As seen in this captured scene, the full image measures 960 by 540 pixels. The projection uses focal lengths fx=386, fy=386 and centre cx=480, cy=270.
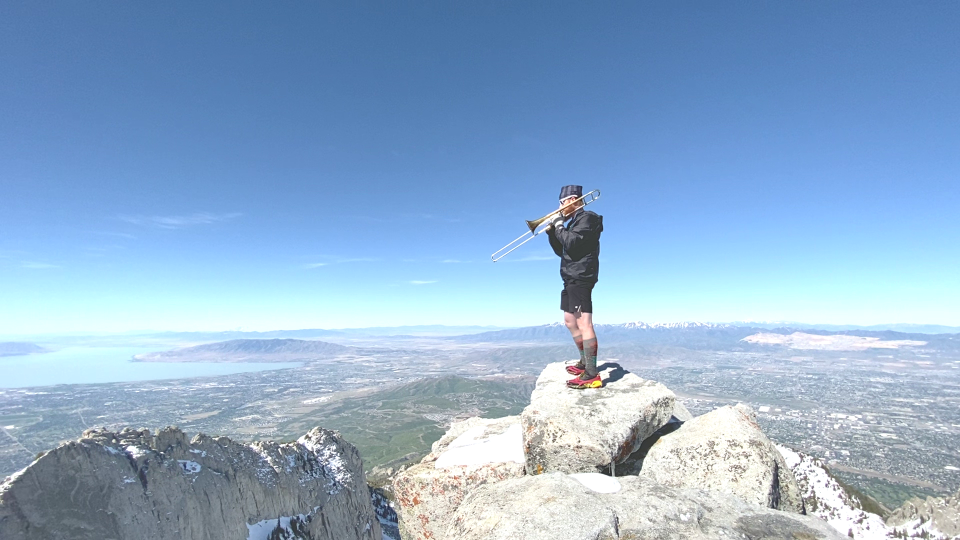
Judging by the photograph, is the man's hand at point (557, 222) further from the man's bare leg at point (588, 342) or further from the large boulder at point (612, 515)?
the large boulder at point (612, 515)

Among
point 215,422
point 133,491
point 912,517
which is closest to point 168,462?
point 133,491

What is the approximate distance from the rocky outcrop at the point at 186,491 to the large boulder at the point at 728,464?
55.8ft

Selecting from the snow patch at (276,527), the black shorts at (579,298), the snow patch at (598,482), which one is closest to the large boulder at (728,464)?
the snow patch at (598,482)

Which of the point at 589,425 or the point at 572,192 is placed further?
the point at 572,192

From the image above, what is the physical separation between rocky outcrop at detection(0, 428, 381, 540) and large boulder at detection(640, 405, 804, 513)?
55.8ft

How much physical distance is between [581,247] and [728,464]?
5.41 meters

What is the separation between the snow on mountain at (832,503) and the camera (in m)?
8.31

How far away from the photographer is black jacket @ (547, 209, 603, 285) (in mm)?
9375

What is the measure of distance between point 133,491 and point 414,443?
147 meters

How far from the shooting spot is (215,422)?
175500mm

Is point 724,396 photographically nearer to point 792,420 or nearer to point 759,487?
point 792,420

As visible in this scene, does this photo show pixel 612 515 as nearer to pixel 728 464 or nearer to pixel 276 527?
pixel 728 464

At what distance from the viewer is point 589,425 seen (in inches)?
324

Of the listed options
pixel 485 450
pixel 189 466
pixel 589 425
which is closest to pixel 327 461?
pixel 189 466
